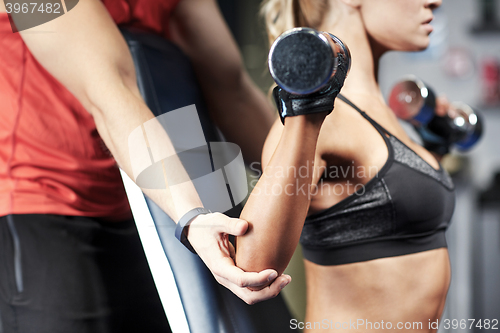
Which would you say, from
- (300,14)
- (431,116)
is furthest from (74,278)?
(431,116)

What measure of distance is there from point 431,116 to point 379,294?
47cm

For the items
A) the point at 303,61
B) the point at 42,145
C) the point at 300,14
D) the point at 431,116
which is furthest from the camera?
the point at 431,116

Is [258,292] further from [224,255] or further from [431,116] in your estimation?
[431,116]

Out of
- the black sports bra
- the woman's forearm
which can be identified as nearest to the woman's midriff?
the black sports bra

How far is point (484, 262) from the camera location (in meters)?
2.09

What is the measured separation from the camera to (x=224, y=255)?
422mm

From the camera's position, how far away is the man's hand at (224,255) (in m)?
0.41

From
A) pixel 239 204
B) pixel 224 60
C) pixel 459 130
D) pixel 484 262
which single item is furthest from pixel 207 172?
pixel 484 262

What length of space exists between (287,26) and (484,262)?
191 cm

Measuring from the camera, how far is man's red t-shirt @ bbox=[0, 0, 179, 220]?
21.5 inches

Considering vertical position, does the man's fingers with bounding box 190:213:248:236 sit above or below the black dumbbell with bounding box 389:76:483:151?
above

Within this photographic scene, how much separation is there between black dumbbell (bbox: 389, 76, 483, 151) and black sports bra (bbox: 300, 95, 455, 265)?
0.93 feet

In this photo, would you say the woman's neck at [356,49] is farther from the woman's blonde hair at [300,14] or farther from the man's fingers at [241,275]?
the man's fingers at [241,275]

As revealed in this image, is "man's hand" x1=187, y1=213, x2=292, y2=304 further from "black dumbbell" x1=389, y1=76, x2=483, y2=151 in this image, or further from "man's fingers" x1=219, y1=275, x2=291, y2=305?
"black dumbbell" x1=389, y1=76, x2=483, y2=151
